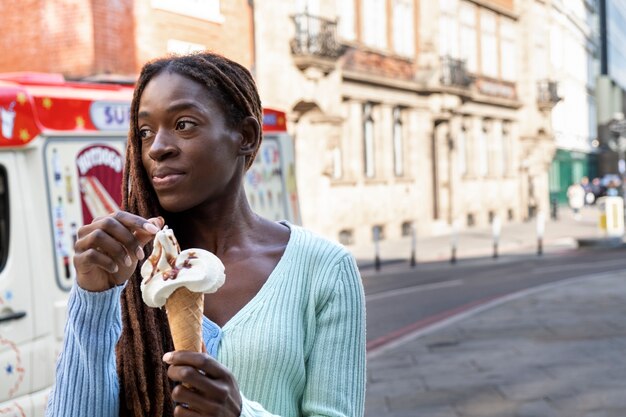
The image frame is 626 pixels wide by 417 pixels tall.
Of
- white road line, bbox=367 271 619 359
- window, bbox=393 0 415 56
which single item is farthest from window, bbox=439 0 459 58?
white road line, bbox=367 271 619 359

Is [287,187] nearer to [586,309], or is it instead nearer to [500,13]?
[586,309]

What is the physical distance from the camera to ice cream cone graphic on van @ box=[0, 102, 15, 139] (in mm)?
5676

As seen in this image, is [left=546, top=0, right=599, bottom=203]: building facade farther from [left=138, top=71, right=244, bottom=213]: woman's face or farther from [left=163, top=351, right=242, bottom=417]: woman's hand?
[left=163, top=351, right=242, bottom=417]: woman's hand

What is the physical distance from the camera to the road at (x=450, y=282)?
1266cm

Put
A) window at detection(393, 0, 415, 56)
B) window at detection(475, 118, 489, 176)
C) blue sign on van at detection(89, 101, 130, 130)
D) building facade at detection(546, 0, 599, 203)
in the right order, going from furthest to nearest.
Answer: building facade at detection(546, 0, 599, 203) < window at detection(475, 118, 489, 176) < window at detection(393, 0, 415, 56) < blue sign on van at detection(89, 101, 130, 130)

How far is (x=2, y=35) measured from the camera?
18891 mm

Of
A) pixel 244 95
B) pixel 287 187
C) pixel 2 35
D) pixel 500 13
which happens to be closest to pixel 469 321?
pixel 287 187

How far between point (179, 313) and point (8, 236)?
443 cm

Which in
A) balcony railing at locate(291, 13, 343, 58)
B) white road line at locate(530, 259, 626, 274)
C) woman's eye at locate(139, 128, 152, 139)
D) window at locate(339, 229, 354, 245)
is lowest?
white road line at locate(530, 259, 626, 274)

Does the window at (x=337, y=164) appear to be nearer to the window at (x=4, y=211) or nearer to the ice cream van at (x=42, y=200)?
the ice cream van at (x=42, y=200)

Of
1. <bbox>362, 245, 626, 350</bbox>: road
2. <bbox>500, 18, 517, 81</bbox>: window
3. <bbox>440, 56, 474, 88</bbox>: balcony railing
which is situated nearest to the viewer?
<bbox>362, 245, 626, 350</bbox>: road

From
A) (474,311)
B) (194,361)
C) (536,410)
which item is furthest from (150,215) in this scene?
(474,311)

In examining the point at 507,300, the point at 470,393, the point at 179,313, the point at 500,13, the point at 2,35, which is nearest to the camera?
the point at 179,313

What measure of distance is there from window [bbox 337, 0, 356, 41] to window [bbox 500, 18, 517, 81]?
13.8 metres
